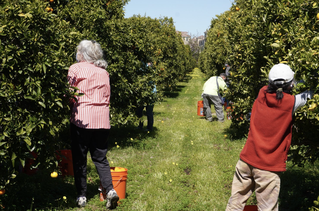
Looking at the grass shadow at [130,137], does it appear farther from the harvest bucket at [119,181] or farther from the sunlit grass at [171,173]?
the harvest bucket at [119,181]

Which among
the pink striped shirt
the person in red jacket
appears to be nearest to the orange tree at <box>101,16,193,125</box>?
the pink striped shirt

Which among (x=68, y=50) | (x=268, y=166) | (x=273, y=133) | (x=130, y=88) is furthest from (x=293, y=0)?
(x=130, y=88)

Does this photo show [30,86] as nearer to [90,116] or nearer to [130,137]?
[90,116]

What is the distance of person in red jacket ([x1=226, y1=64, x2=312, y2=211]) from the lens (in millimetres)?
3295

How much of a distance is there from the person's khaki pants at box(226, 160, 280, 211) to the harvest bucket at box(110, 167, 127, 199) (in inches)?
66.3

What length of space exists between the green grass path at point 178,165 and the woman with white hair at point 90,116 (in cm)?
65

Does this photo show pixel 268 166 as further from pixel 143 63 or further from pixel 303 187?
pixel 143 63

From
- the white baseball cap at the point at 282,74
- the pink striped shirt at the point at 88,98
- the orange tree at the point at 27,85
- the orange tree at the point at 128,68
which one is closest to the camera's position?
the white baseball cap at the point at 282,74

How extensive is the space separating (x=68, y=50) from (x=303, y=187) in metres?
4.55

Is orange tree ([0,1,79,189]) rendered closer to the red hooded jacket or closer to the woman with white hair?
the woman with white hair

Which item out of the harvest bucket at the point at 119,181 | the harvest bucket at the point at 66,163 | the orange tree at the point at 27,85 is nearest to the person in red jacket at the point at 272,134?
the harvest bucket at the point at 119,181

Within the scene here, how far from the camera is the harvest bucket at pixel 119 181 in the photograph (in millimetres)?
4695

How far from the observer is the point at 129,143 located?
8.52 m

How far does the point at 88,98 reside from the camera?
14.4ft
